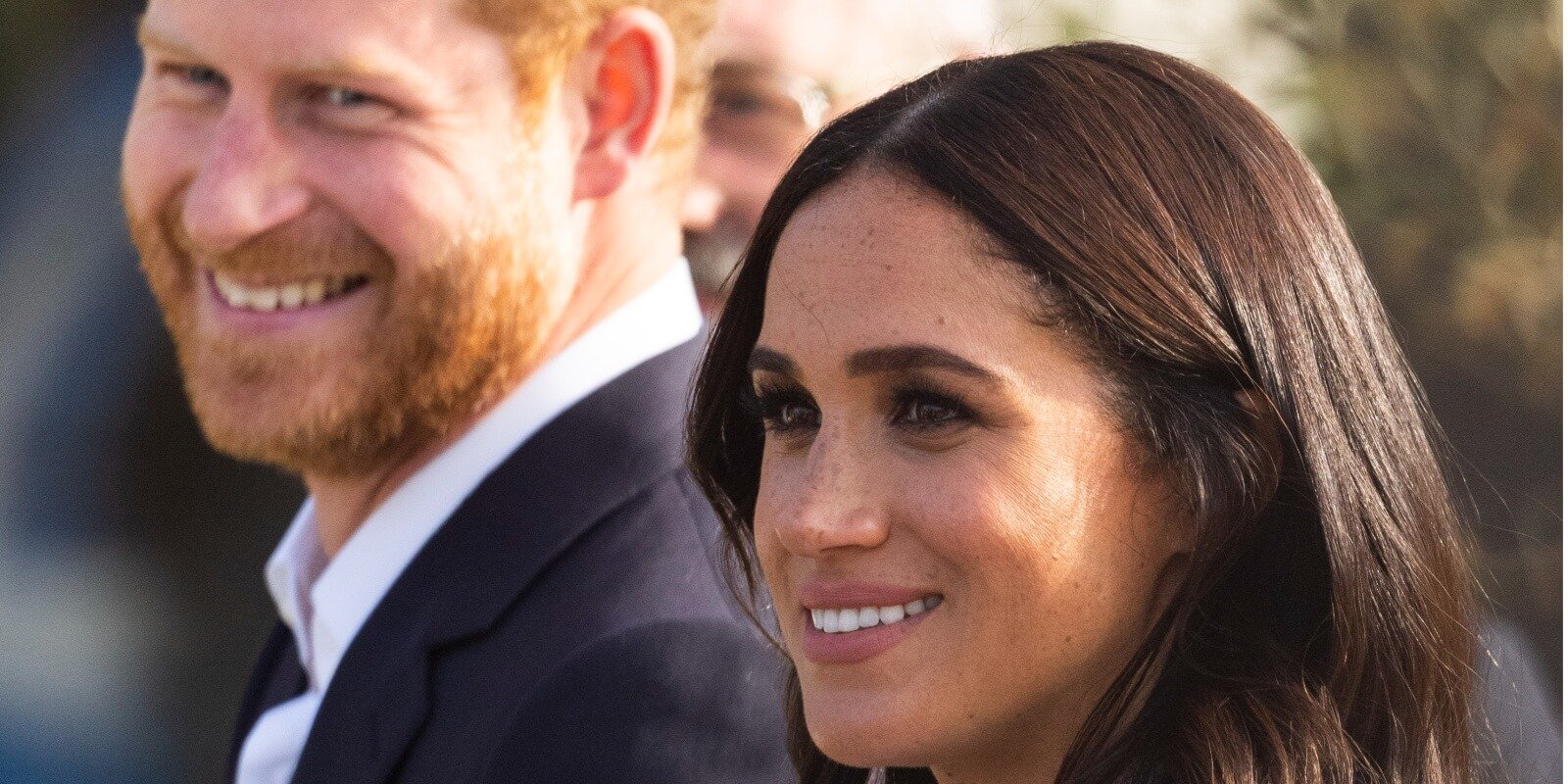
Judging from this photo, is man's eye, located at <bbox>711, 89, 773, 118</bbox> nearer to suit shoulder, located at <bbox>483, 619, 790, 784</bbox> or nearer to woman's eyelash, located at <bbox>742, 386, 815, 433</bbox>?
suit shoulder, located at <bbox>483, 619, 790, 784</bbox>

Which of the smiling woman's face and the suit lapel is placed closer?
the smiling woman's face

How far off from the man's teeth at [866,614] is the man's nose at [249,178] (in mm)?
1212

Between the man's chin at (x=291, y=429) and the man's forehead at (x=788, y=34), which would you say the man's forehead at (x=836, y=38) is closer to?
the man's forehead at (x=788, y=34)

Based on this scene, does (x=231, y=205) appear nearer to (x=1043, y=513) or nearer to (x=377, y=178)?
(x=377, y=178)

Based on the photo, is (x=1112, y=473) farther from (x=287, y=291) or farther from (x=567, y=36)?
(x=287, y=291)

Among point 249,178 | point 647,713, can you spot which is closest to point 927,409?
point 647,713

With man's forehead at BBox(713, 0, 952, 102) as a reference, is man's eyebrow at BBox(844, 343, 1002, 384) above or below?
above

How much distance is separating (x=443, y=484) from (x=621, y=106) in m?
0.63

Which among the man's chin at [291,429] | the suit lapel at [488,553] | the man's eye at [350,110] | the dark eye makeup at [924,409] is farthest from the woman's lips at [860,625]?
the man's eye at [350,110]

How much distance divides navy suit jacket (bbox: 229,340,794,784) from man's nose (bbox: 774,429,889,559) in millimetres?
529

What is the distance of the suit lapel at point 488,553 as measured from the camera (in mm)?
2516

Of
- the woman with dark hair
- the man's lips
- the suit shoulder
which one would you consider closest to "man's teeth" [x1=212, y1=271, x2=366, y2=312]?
the man's lips

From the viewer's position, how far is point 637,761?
90.4 inches

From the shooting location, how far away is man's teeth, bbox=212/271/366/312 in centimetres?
278
